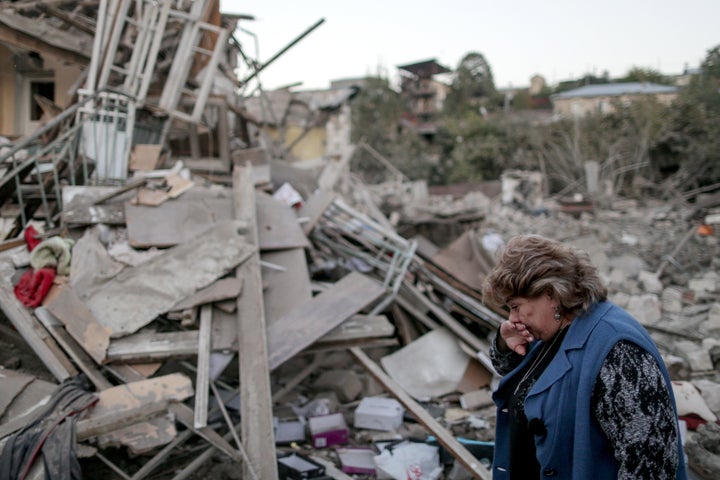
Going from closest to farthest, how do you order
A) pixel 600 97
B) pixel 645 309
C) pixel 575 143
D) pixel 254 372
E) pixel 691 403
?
pixel 254 372 → pixel 691 403 → pixel 645 309 → pixel 575 143 → pixel 600 97

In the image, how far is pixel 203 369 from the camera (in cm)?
382

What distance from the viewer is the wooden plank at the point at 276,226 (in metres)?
5.34

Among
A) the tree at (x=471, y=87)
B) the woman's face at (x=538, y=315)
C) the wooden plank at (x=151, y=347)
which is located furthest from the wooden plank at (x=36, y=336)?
the tree at (x=471, y=87)

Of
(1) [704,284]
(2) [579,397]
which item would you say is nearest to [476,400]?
(2) [579,397]

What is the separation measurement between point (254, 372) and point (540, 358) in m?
2.28

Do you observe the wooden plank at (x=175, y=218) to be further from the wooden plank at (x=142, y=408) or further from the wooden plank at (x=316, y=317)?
the wooden plank at (x=142, y=408)

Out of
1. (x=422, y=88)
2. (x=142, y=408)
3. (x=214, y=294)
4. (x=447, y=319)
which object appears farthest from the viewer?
(x=422, y=88)

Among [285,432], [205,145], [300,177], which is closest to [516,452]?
[285,432]

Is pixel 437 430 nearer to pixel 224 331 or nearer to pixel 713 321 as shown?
pixel 224 331

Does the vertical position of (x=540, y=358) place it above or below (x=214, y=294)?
above

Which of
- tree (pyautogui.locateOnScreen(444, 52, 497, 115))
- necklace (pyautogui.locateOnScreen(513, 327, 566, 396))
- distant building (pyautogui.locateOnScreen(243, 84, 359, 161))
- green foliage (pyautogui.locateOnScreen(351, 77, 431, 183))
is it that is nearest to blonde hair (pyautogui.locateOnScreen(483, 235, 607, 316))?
necklace (pyautogui.locateOnScreen(513, 327, 566, 396))

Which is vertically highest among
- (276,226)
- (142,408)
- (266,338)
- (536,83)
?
(536,83)

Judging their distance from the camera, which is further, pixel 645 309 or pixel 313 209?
pixel 645 309

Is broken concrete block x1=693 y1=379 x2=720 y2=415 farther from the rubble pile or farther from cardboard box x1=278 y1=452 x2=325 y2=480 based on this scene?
cardboard box x1=278 y1=452 x2=325 y2=480
